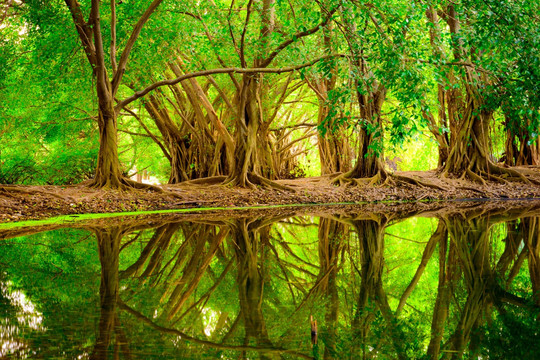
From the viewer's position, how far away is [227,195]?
11133 millimetres

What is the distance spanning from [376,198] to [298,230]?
5753mm

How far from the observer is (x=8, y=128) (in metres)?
16.4

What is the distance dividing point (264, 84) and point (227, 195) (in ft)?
16.5

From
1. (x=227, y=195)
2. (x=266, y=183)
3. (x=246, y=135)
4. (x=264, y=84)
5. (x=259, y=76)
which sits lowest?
(x=227, y=195)

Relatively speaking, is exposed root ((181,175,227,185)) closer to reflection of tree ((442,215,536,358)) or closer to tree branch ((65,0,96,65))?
tree branch ((65,0,96,65))

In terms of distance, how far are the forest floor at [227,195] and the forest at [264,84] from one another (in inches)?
2.3

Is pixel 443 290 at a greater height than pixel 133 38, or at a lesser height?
→ lesser

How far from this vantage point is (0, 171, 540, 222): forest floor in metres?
8.95

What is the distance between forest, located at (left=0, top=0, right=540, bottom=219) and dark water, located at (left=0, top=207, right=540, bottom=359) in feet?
9.09

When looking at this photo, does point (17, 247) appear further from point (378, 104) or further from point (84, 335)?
point (378, 104)

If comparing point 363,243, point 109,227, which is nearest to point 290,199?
point 109,227

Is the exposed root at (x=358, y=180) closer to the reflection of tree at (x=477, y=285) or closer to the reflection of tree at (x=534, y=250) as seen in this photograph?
the reflection of tree at (x=534, y=250)

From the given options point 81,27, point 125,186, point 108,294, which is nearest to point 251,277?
point 108,294

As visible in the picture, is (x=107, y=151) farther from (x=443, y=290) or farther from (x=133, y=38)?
(x=443, y=290)
